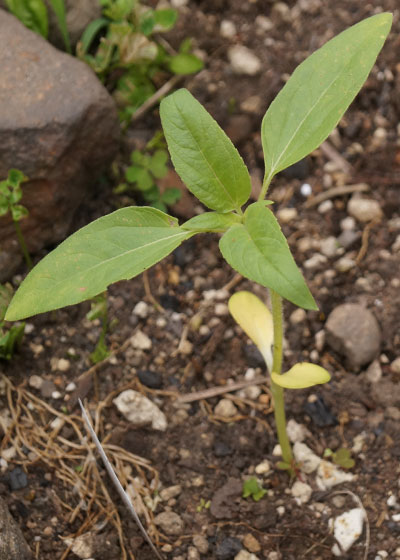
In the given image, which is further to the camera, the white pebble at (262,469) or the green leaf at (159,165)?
the green leaf at (159,165)

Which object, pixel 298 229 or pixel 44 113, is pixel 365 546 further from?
pixel 44 113

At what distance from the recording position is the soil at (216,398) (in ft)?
6.41

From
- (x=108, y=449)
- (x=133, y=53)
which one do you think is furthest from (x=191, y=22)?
(x=108, y=449)

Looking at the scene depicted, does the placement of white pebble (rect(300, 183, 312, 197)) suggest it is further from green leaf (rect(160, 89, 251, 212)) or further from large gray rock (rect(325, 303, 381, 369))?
green leaf (rect(160, 89, 251, 212))

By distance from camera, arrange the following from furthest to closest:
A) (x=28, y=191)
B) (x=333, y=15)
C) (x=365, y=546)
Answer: (x=333, y=15) → (x=28, y=191) → (x=365, y=546)

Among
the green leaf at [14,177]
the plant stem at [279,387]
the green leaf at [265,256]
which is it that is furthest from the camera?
the green leaf at [14,177]

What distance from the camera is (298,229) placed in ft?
8.40

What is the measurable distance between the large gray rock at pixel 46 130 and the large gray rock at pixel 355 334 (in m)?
1.04

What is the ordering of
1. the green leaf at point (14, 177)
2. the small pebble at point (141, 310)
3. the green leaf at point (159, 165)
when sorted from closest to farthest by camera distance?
the green leaf at point (14, 177), the small pebble at point (141, 310), the green leaf at point (159, 165)

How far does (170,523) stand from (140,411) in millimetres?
363

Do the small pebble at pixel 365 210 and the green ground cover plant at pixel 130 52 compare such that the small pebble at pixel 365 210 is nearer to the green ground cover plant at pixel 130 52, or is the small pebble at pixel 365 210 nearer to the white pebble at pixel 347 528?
the green ground cover plant at pixel 130 52

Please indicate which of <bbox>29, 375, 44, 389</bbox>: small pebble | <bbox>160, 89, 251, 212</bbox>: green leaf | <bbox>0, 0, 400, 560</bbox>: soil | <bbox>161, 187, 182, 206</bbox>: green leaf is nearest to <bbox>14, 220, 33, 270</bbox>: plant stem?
<bbox>0, 0, 400, 560</bbox>: soil

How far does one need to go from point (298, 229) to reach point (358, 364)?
1.99 feet

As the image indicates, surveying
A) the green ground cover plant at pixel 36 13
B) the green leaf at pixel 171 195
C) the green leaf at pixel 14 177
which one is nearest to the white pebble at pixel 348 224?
the green leaf at pixel 171 195
